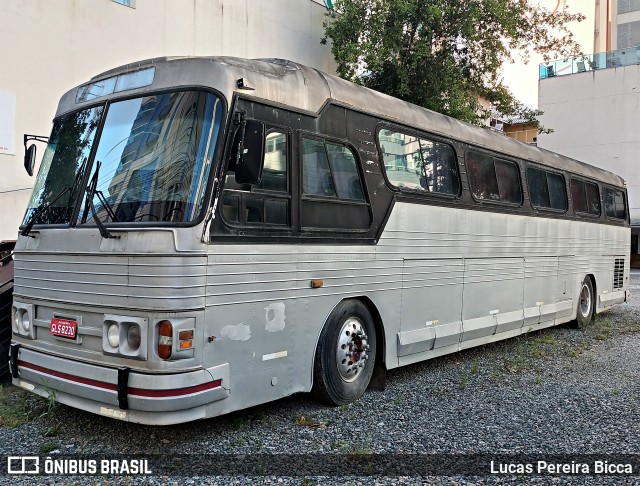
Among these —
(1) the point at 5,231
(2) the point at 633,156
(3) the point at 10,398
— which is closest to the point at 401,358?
(3) the point at 10,398

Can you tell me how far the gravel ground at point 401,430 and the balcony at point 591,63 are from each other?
1304 inches

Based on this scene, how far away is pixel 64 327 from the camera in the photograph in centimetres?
497

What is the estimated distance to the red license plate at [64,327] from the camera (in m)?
4.90

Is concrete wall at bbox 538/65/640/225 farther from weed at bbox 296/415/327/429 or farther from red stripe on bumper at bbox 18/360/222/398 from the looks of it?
red stripe on bumper at bbox 18/360/222/398

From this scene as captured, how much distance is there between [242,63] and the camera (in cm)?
516

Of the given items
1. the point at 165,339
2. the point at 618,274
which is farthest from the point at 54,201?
the point at 618,274

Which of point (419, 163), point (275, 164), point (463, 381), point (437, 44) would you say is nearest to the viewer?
point (275, 164)

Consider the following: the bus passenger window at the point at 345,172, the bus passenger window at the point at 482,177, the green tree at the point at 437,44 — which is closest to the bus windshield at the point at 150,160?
the bus passenger window at the point at 345,172

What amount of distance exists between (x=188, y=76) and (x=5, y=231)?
10.2m

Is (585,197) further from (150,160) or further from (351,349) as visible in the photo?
(150,160)

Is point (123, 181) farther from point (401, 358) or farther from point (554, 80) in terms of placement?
point (554, 80)

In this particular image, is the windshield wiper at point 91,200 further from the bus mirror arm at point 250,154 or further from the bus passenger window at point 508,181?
the bus passenger window at point 508,181

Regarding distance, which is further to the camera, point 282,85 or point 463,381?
point 463,381

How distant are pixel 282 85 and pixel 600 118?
35.9 metres
